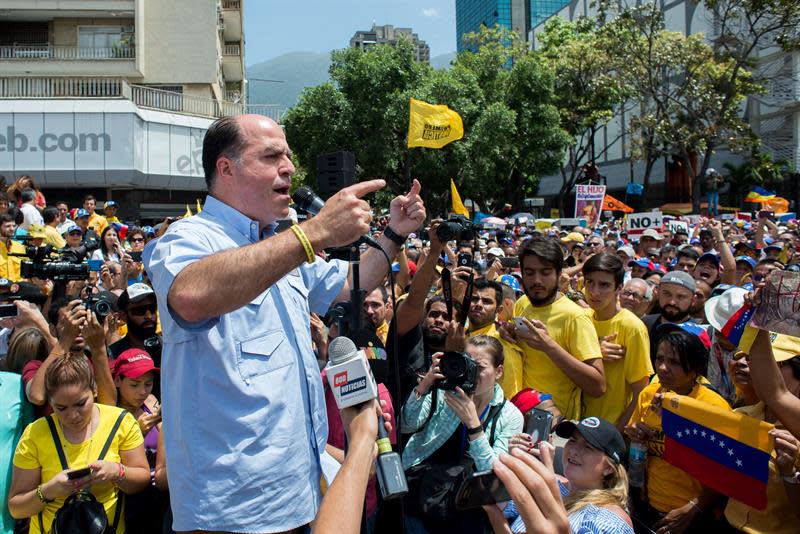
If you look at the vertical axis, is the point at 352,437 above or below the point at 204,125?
below

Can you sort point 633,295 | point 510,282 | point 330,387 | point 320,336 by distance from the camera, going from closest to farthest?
1. point 330,387
2. point 320,336
3. point 633,295
4. point 510,282

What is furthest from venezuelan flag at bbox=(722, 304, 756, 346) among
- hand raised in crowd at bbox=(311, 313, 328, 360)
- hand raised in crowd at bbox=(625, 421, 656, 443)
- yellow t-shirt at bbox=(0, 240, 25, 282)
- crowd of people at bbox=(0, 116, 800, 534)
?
yellow t-shirt at bbox=(0, 240, 25, 282)

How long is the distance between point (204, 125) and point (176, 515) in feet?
87.6

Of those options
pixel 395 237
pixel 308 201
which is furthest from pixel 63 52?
pixel 308 201

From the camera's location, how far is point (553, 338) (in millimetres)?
4629

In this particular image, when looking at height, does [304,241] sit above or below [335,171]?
below

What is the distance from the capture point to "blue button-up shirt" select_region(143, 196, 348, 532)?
2068 millimetres

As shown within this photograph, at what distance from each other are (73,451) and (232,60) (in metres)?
39.0

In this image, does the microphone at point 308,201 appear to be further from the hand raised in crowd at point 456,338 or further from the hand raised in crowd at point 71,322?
the hand raised in crowd at point 71,322

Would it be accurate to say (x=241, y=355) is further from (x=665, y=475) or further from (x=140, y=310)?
(x=140, y=310)

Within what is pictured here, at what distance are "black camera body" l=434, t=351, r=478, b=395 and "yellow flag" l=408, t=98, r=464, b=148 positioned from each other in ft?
24.4

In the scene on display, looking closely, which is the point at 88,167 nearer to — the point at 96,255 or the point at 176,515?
the point at 96,255

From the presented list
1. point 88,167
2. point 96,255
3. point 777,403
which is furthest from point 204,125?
point 777,403

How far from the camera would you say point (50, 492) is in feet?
12.1
